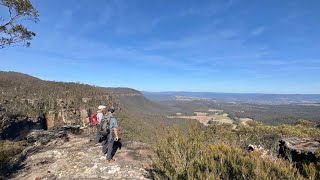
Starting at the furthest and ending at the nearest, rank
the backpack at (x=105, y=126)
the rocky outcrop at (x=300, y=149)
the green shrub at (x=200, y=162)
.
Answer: the backpack at (x=105, y=126), the rocky outcrop at (x=300, y=149), the green shrub at (x=200, y=162)

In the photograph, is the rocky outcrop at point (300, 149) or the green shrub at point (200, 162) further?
the rocky outcrop at point (300, 149)

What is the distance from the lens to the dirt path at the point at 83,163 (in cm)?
1274

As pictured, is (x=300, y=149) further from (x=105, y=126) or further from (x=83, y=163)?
(x=83, y=163)

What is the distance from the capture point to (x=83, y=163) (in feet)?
45.8

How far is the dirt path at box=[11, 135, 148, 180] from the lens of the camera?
12742mm

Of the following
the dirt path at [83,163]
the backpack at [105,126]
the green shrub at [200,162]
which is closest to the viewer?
the green shrub at [200,162]

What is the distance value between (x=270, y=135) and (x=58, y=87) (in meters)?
113

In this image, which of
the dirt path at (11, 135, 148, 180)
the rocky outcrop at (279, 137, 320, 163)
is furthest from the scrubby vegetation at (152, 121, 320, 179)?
the rocky outcrop at (279, 137, 320, 163)

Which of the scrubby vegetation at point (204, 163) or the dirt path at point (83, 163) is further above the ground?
the scrubby vegetation at point (204, 163)

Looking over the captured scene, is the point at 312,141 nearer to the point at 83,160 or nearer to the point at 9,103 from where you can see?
the point at 83,160

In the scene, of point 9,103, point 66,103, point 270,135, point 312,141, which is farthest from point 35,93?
point 312,141

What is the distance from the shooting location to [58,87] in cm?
13300

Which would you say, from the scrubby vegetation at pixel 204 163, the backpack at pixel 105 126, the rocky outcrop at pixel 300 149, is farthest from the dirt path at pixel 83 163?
the rocky outcrop at pixel 300 149

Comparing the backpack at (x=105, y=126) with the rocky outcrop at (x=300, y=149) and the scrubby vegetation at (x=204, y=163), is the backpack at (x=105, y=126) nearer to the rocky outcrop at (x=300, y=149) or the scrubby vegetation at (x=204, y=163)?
the scrubby vegetation at (x=204, y=163)
